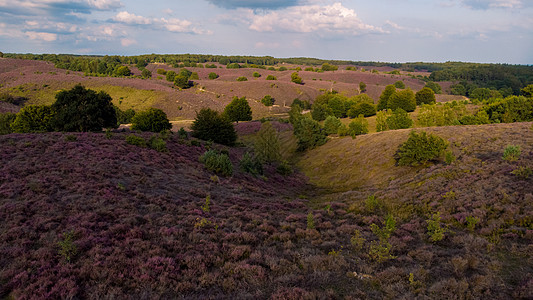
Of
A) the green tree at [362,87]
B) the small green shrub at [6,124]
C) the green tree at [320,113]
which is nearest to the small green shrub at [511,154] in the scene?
the green tree at [320,113]

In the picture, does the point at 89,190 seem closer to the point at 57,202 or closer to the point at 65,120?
the point at 57,202

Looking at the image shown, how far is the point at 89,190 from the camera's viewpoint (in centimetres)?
1537

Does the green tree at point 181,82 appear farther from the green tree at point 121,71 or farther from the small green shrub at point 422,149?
the small green shrub at point 422,149

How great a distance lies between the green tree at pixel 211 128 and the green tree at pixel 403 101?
182 feet

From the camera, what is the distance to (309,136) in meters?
51.5

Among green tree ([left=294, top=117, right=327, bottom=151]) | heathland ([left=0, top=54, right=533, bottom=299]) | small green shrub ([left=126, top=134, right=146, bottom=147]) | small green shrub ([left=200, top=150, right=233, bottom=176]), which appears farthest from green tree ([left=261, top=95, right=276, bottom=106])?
small green shrub ([left=126, top=134, right=146, bottom=147])

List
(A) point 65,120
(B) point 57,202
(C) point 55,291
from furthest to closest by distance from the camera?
1. (A) point 65,120
2. (B) point 57,202
3. (C) point 55,291

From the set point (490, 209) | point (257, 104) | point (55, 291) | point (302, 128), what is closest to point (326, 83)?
point (257, 104)

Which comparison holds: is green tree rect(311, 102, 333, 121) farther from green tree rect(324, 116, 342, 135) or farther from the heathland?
the heathland

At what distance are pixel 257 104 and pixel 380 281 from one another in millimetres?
100689

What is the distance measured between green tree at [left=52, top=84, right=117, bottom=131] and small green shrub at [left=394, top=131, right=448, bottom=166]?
39.9 metres

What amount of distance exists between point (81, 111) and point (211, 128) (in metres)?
18.0

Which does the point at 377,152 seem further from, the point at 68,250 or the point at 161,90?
the point at 161,90

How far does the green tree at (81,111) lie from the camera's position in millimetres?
35094
